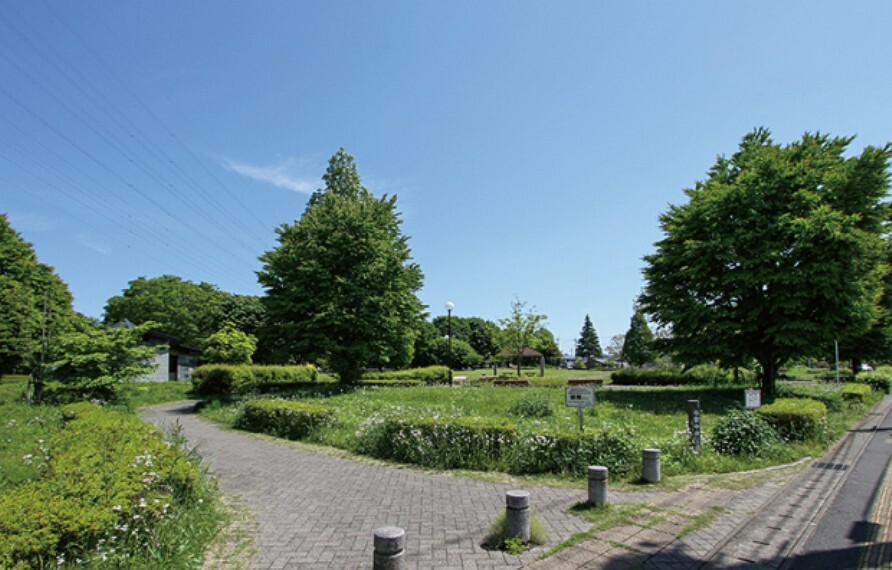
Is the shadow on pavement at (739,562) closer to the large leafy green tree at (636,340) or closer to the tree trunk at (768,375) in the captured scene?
the tree trunk at (768,375)

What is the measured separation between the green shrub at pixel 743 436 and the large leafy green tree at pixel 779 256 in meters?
10.1

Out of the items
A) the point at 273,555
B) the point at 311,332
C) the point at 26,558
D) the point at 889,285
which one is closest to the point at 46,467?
the point at 26,558

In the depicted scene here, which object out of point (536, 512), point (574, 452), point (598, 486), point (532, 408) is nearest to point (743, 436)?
point (574, 452)

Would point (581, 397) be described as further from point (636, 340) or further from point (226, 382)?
point (636, 340)

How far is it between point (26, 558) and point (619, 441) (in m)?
7.85

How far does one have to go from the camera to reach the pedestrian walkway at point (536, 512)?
466 cm

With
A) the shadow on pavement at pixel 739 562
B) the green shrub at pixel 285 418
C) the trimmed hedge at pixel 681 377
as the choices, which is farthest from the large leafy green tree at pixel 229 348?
the shadow on pavement at pixel 739 562

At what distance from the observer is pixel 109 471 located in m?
4.65

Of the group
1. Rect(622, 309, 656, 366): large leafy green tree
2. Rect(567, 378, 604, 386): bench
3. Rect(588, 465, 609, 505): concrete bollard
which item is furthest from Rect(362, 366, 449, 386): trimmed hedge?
Rect(622, 309, 656, 366): large leafy green tree

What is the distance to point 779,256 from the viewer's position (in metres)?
17.5

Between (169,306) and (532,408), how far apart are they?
189ft

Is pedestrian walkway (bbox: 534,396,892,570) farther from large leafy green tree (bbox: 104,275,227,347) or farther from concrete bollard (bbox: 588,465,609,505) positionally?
large leafy green tree (bbox: 104,275,227,347)

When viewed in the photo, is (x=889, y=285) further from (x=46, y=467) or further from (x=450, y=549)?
(x=46, y=467)

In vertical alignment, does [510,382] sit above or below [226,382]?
below
